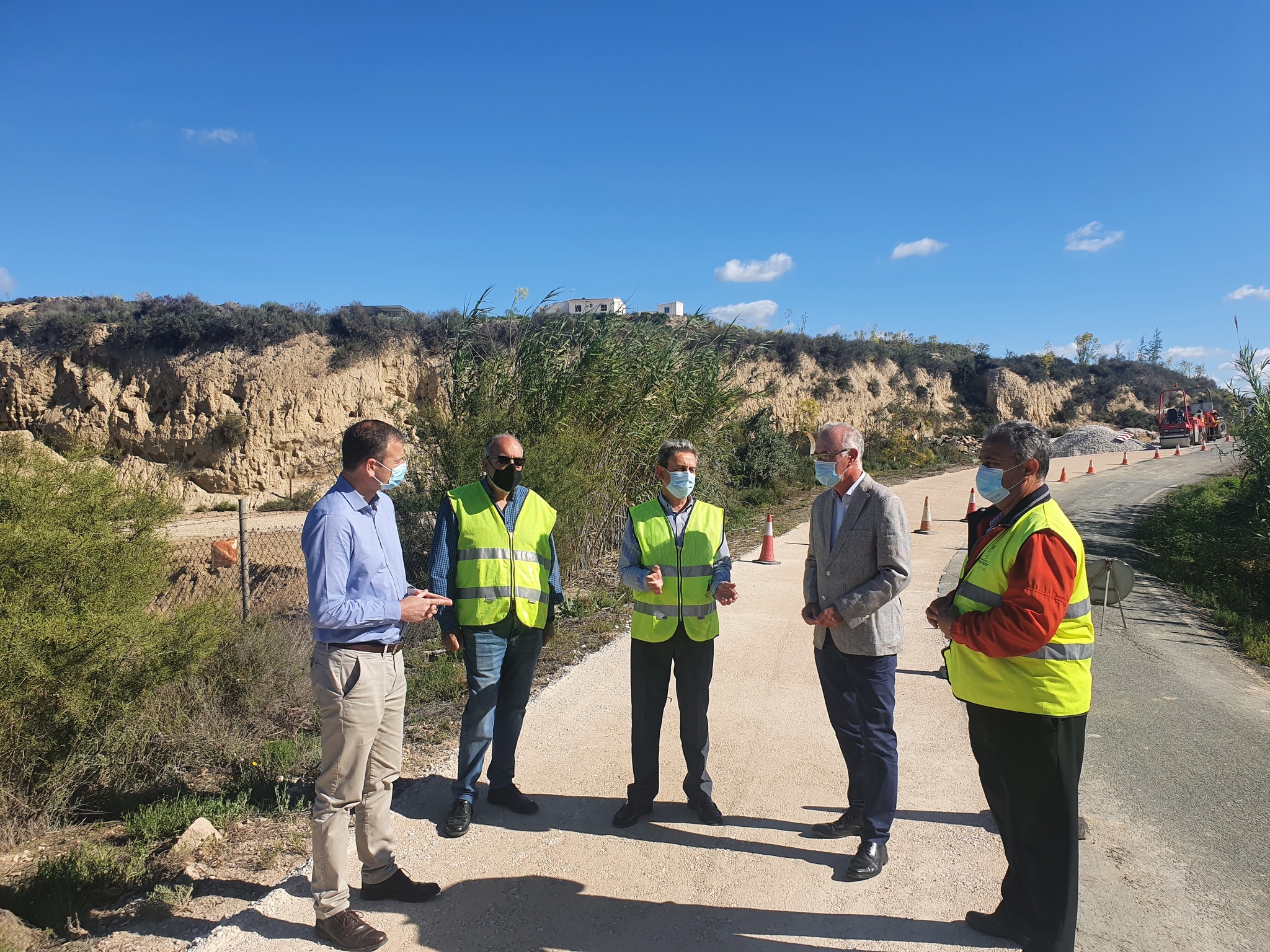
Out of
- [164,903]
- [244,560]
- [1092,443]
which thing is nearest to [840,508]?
[164,903]

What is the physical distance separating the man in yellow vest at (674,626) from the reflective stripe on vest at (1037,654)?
136cm

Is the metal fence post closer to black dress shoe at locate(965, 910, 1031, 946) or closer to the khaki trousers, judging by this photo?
the khaki trousers

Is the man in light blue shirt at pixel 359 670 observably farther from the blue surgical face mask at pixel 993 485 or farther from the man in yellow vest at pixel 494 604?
the blue surgical face mask at pixel 993 485

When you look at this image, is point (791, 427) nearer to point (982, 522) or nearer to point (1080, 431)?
point (1080, 431)

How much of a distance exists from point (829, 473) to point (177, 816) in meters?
4.01

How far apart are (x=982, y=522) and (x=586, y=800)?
260cm

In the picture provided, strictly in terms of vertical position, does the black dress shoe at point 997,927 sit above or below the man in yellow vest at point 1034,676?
below

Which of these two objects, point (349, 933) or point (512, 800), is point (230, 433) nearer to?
point (512, 800)

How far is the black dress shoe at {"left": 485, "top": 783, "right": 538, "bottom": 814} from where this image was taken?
4039 millimetres

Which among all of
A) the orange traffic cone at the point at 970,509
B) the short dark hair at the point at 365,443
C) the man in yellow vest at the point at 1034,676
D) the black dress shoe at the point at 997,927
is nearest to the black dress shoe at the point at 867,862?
the black dress shoe at the point at 997,927

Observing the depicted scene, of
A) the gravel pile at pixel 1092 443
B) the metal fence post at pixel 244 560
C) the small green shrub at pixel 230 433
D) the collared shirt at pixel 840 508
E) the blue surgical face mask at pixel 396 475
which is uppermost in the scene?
the small green shrub at pixel 230 433

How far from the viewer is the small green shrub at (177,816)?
405 cm

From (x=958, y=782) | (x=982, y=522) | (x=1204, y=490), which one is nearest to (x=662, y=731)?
(x=958, y=782)

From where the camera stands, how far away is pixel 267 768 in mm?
4562
